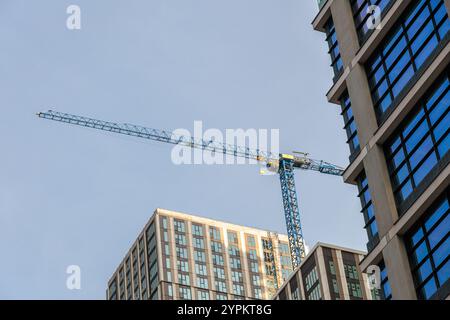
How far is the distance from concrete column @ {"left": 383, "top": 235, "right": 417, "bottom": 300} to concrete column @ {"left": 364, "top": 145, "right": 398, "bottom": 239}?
1.13 meters

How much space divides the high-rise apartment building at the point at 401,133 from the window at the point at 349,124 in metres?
0.06

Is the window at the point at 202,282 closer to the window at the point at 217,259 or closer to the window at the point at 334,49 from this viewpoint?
the window at the point at 217,259

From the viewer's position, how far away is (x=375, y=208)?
4809 cm

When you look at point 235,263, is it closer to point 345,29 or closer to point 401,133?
point 345,29

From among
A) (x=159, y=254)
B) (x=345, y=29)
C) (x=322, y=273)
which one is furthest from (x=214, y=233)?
(x=345, y=29)

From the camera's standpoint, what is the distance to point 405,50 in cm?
4916

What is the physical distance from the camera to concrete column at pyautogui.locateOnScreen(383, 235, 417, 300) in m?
43.9

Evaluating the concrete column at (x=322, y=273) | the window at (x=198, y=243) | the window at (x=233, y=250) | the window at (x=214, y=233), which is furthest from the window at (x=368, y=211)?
the window at (x=233, y=250)

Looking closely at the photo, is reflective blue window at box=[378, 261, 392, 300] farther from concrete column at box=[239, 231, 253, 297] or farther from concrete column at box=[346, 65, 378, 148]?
concrete column at box=[239, 231, 253, 297]

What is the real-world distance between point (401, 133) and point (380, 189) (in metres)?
3.02

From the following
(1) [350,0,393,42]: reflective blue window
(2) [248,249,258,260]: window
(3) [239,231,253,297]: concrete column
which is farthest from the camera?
(2) [248,249,258,260]: window

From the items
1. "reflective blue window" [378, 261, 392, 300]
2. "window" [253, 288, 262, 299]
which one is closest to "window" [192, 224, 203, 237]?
"window" [253, 288, 262, 299]
